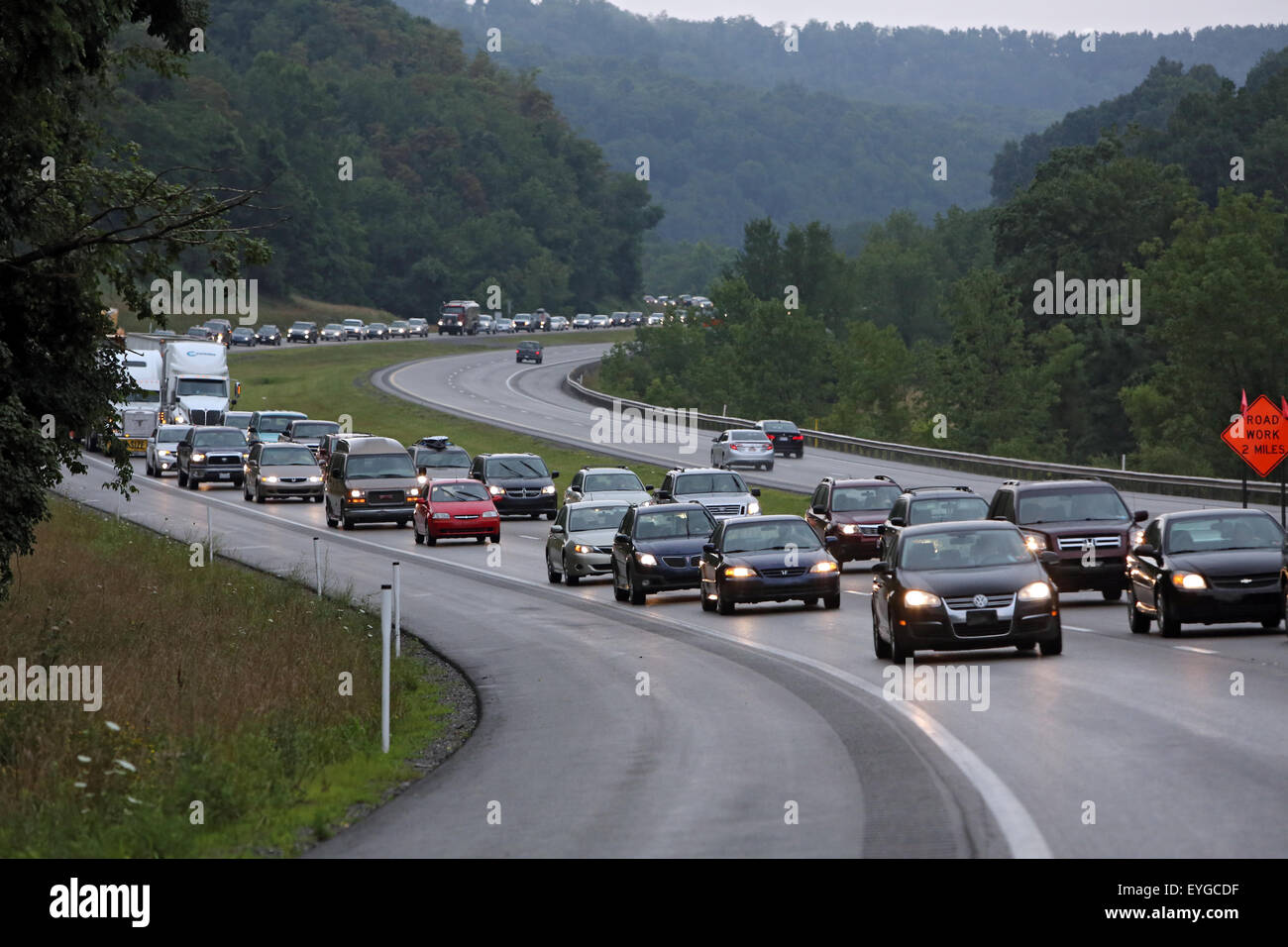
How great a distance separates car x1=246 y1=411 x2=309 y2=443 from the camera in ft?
219

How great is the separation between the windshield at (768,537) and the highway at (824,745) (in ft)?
3.31

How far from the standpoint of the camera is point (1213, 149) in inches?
5074

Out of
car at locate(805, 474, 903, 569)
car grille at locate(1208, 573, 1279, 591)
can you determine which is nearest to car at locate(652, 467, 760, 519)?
car at locate(805, 474, 903, 569)

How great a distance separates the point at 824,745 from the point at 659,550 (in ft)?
50.4

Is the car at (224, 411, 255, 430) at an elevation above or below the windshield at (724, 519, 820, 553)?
above

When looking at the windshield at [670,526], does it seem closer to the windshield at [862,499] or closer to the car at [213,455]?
the windshield at [862,499]

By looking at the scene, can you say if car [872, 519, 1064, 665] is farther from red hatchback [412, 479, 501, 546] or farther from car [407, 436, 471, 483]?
car [407, 436, 471, 483]

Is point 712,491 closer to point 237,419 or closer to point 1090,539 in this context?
point 1090,539

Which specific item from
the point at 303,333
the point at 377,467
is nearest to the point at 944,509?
the point at 377,467

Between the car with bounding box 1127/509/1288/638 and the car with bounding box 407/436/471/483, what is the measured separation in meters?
32.0

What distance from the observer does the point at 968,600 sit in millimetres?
19344
